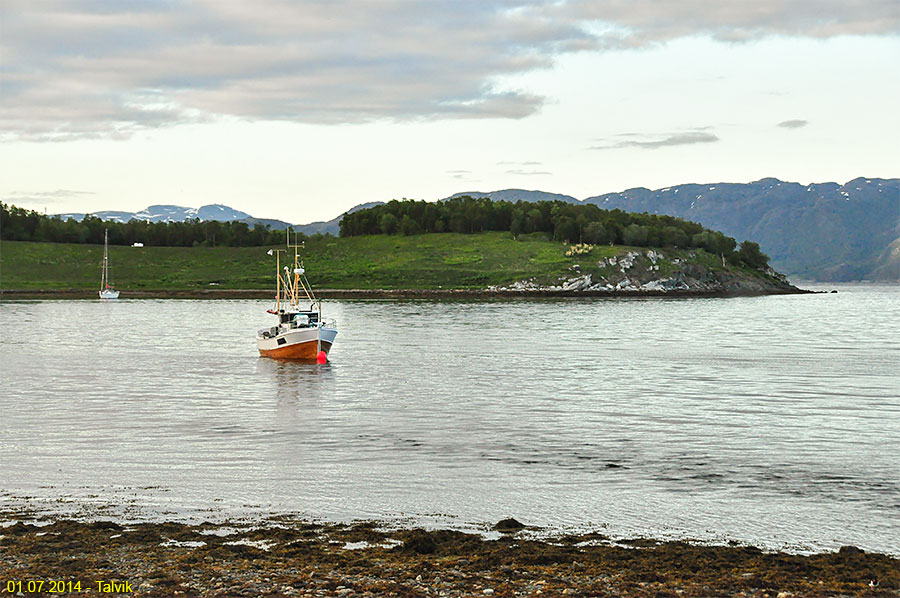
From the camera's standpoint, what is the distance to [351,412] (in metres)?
40.1

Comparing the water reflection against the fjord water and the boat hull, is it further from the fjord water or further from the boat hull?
the boat hull

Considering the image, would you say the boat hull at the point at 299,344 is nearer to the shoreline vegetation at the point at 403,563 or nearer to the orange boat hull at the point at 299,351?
the orange boat hull at the point at 299,351

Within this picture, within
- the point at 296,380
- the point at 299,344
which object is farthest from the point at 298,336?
the point at 296,380

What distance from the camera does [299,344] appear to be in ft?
209

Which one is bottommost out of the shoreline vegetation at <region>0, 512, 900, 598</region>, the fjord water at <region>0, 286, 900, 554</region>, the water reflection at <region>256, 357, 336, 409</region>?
the water reflection at <region>256, 357, 336, 409</region>

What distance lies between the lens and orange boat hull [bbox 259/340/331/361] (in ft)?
208

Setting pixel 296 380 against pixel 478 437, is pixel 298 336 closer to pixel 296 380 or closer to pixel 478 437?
pixel 296 380

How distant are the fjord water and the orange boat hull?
2.09 meters

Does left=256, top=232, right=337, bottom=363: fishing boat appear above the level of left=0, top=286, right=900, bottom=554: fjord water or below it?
above

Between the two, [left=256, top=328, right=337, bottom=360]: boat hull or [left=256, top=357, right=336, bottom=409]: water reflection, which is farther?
[left=256, top=328, right=337, bottom=360]: boat hull

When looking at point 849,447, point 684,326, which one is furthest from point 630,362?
point 684,326

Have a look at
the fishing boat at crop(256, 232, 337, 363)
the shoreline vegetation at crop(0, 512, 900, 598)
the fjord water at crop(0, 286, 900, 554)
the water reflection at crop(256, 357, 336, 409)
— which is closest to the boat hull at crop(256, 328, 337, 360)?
the fishing boat at crop(256, 232, 337, 363)

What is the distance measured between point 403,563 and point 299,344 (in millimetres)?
47769

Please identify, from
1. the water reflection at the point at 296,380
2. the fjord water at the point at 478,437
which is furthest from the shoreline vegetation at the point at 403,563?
the water reflection at the point at 296,380
